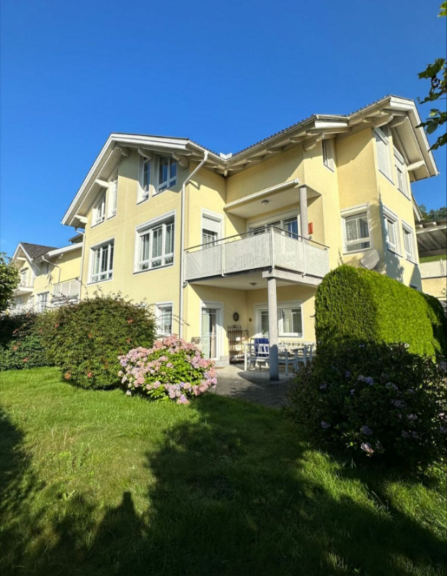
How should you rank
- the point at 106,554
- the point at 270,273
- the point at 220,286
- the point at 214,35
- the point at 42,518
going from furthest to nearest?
the point at 220,286 < the point at 214,35 < the point at 270,273 < the point at 42,518 < the point at 106,554

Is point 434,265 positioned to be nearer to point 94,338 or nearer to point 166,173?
point 166,173

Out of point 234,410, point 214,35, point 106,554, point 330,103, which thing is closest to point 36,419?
point 234,410

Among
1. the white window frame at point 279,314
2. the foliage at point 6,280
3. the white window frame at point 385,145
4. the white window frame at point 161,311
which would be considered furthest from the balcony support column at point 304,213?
the foliage at point 6,280

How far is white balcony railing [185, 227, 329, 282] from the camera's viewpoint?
1054 cm

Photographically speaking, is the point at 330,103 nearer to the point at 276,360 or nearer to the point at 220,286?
the point at 220,286

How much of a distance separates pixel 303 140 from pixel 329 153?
2315 millimetres

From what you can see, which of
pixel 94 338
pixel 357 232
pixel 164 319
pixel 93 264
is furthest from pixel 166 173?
pixel 94 338

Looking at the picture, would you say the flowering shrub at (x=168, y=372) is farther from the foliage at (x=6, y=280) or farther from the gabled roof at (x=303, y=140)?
the gabled roof at (x=303, y=140)

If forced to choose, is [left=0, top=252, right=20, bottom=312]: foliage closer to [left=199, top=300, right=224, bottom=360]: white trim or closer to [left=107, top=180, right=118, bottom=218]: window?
[left=199, top=300, right=224, bottom=360]: white trim

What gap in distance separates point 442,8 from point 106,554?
215 inches

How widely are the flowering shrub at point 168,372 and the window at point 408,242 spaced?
1390 cm

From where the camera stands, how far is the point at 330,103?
44.7ft

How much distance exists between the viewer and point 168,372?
21.7 ft

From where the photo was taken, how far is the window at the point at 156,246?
14.0 m
